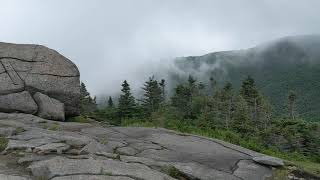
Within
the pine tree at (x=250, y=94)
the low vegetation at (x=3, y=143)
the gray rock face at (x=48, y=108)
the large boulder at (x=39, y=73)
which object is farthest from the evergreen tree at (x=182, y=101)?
the low vegetation at (x=3, y=143)

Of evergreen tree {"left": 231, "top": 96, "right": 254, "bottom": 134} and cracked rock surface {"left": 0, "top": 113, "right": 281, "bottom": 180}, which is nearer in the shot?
cracked rock surface {"left": 0, "top": 113, "right": 281, "bottom": 180}

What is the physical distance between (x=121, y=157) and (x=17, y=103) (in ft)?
31.3

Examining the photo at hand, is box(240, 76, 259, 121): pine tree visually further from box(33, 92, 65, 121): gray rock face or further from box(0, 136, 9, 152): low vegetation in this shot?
box(0, 136, 9, 152): low vegetation

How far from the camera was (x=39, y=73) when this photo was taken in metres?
21.5

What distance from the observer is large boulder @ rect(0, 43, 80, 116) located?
20.8 metres

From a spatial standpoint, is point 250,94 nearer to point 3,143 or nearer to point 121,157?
point 121,157

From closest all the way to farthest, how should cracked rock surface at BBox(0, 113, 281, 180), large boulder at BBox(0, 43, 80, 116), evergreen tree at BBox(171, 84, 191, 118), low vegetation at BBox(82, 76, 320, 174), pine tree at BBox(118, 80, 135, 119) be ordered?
cracked rock surface at BBox(0, 113, 281, 180) → large boulder at BBox(0, 43, 80, 116) → low vegetation at BBox(82, 76, 320, 174) → pine tree at BBox(118, 80, 135, 119) → evergreen tree at BBox(171, 84, 191, 118)

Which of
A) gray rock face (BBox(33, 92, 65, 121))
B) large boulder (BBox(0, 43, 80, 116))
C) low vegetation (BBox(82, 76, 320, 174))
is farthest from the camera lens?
low vegetation (BBox(82, 76, 320, 174))

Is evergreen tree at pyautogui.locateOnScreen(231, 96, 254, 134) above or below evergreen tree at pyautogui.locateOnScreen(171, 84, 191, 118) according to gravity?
below

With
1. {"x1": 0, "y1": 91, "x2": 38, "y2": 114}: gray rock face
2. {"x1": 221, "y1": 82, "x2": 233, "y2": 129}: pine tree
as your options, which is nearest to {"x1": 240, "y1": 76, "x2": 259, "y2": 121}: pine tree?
{"x1": 221, "y1": 82, "x2": 233, "y2": 129}: pine tree

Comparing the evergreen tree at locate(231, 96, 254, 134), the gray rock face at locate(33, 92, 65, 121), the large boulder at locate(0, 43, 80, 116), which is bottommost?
the evergreen tree at locate(231, 96, 254, 134)

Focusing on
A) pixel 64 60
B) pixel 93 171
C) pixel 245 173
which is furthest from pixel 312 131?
pixel 93 171

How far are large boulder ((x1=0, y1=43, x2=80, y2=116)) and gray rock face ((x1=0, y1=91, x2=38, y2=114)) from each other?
0.40 metres

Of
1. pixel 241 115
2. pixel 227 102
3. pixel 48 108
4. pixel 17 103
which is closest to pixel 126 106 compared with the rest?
pixel 227 102
